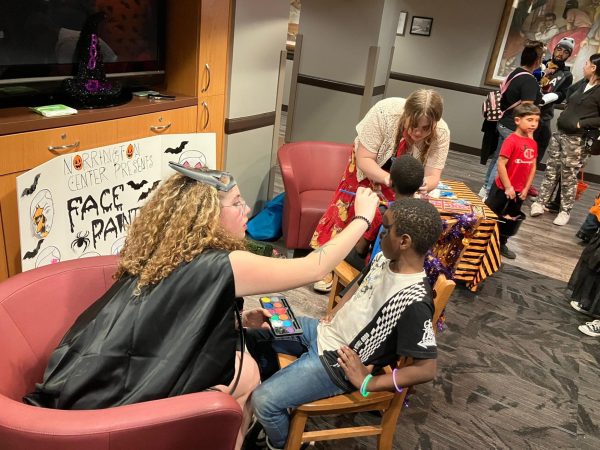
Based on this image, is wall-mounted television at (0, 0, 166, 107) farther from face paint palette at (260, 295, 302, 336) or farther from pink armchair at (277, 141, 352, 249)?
face paint palette at (260, 295, 302, 336)

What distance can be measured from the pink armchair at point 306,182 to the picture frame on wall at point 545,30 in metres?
3.94

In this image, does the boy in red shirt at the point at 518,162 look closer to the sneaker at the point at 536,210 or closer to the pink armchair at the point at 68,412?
the sneaker at the point at 536,210

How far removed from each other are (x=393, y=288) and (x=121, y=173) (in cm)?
155

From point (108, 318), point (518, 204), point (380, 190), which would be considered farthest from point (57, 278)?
point (518, 204)

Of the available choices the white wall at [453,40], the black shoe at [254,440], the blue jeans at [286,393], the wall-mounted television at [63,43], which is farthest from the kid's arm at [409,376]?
the white wall at [453,40]

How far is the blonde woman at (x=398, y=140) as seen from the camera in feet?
7.23

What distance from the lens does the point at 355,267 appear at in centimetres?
230

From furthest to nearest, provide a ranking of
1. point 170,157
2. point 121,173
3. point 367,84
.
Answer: point 367,84
point 170,157
point 121,173

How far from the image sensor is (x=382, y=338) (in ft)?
5.07

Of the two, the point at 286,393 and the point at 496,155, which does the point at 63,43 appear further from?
the point at 496,155

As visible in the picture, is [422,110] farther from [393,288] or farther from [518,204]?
[518,204]

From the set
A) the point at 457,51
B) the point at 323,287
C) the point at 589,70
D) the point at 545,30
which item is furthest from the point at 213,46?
the point at 545,30

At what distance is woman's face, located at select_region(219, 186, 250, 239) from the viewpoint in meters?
1.43

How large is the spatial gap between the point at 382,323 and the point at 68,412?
907 millimetres
